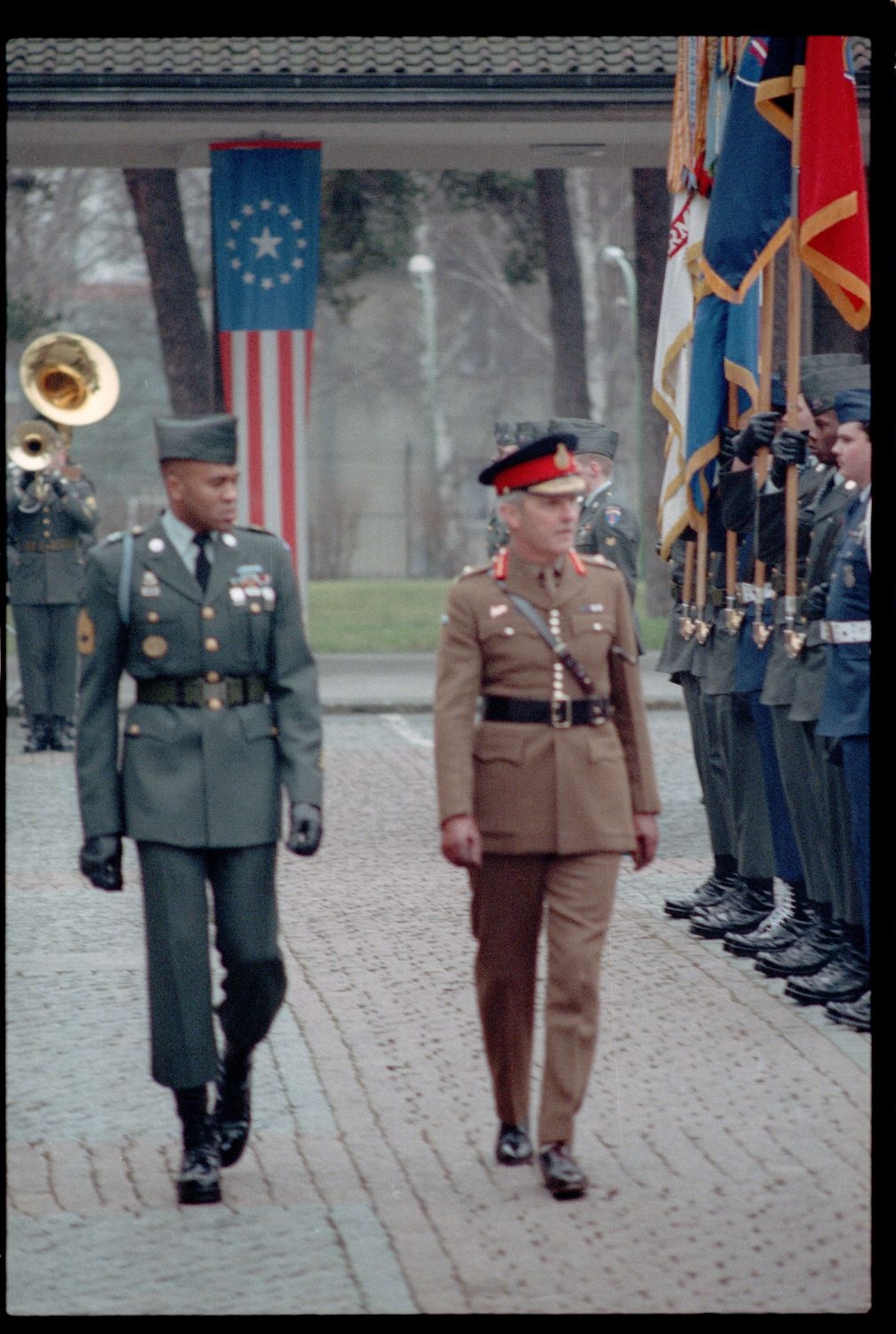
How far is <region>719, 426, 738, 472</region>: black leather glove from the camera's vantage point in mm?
9422

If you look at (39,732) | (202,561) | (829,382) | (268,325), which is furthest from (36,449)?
(202,561)

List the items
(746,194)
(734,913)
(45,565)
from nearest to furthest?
1. (746,194)
2. (734,913)
3. (45,565)

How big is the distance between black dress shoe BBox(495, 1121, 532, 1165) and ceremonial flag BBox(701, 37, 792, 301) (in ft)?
13.7

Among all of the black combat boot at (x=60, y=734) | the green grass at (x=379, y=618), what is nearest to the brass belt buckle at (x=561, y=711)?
the black combat boot at (x=60, y=734)

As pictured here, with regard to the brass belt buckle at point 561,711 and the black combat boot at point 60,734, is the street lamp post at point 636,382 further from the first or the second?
the brass belt buckle at point 561,711

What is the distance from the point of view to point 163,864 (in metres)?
5.92

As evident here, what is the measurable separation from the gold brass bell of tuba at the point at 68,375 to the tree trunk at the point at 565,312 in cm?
1153

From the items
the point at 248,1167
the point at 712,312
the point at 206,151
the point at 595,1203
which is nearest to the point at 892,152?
the point at 595,1203

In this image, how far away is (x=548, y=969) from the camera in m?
6.03

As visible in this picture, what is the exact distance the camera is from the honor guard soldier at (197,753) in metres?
5.91

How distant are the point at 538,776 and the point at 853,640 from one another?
74.9 inches

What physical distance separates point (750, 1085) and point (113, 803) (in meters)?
2.17

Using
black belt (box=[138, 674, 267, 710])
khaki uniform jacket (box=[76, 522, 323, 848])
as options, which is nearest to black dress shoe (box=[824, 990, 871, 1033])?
khaki uniform jacket (box=[76, 522, 323, 848])

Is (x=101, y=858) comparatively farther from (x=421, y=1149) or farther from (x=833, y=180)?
(x=833, y=180)
